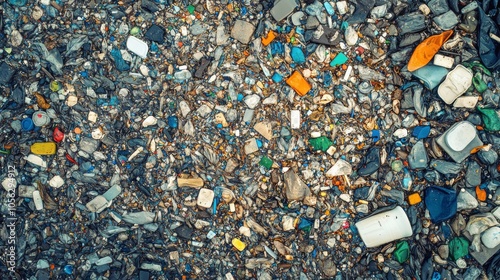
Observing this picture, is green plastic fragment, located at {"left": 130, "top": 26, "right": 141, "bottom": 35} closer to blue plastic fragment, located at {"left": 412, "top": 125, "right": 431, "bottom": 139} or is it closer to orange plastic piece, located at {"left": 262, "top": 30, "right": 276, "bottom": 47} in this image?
orange plastic piece, located at {"left": 262, "top": 30, "right": 276, "bottom": 47}

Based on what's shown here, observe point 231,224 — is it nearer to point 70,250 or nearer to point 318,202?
point 318,202

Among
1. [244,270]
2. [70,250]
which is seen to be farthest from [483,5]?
[70,250]

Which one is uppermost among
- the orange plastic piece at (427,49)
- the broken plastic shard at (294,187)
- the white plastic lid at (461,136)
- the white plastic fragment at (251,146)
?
the orange plastic piece at (427,49)

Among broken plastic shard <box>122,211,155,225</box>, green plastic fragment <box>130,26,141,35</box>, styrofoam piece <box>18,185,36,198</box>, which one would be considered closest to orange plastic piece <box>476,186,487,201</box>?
broken plastic shard <box>122,211,155,225</box>

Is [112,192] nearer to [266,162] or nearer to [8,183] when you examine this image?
[8,183]

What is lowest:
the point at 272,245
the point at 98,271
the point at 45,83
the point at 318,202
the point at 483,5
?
the point at 98,271

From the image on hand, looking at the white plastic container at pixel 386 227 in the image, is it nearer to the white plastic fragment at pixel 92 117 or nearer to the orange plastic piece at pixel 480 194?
the orange plastic piece at pixel 480 194

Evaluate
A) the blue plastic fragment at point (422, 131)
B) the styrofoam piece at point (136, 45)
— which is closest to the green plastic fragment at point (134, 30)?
the styrofoam piece at point (136, 45)
